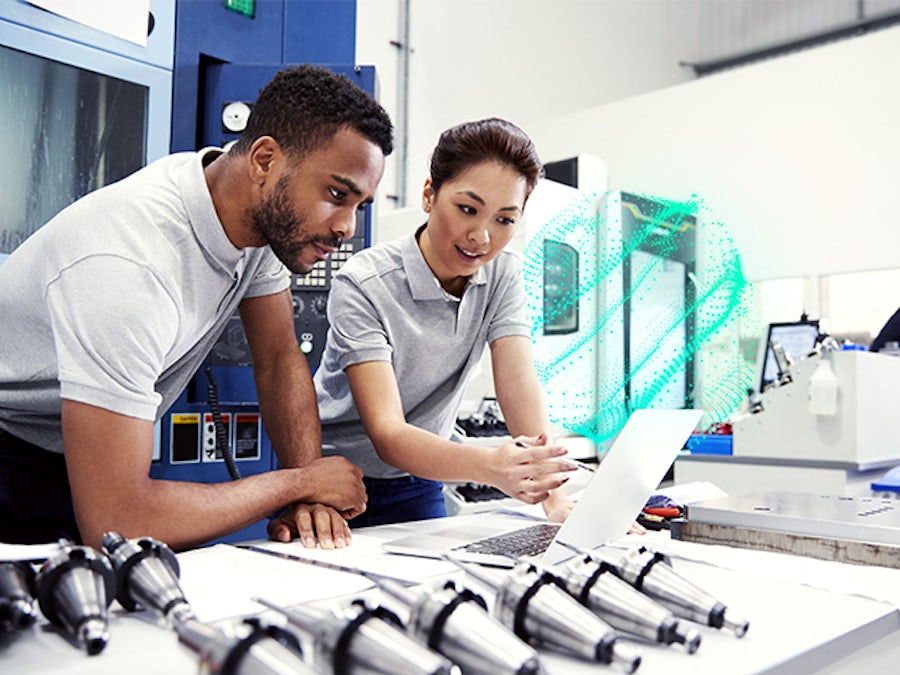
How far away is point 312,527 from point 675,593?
583mm

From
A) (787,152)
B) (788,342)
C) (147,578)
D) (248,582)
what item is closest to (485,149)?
(248,582)

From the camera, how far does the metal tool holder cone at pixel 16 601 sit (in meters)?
0.61

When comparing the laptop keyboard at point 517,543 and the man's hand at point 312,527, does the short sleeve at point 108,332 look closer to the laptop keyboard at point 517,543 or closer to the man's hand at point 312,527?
the man's hand at point 312,527

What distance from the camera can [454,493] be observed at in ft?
8.02

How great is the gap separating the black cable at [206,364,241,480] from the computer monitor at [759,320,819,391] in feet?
7.53

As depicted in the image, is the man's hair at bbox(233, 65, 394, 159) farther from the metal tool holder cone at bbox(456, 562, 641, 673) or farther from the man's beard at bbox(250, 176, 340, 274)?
→ the metal tool holder cone at bbox(456, 562, 641, 673)

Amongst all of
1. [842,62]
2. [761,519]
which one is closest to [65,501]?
Result: [761,519]

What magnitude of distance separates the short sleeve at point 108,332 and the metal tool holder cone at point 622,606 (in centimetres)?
60

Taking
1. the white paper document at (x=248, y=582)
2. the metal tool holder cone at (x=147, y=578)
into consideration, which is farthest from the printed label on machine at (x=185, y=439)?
the metal tool holder cone at (x=147, y=578)

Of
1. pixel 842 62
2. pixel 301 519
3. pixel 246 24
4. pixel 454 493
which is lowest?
pixel 454 493

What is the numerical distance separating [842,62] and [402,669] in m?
4.33

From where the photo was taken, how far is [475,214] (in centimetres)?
138

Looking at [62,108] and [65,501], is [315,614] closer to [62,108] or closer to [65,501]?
[65,501]

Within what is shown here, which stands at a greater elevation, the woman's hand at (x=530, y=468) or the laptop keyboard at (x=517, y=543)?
the woman's hand at (x=530, y=468)
